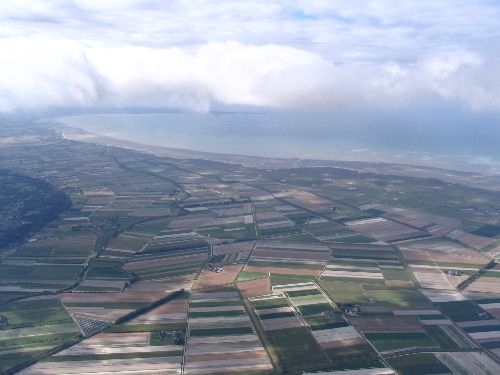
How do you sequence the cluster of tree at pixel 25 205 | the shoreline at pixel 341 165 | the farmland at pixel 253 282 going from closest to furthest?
the farmland at pixel 253 282, the cluster of tree at pixel 25 205, the shoreline at pixel 341 165

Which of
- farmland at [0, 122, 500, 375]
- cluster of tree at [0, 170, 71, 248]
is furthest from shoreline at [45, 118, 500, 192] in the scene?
cluster of tree at [0, 170, 71, 248]

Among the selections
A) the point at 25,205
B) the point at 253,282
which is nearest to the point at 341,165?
the point at 25,205

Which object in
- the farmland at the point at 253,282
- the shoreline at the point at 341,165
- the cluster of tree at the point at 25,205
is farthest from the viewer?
the shoreline at the point at 341,165

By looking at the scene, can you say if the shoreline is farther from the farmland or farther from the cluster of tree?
the cluster of tree

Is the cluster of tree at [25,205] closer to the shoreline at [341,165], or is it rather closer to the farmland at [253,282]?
the farmland at [253,282]

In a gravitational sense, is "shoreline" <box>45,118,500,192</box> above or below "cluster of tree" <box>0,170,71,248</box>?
above

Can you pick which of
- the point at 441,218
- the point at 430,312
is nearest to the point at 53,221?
the point at 430,312

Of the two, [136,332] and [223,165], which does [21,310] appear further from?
[223,165]

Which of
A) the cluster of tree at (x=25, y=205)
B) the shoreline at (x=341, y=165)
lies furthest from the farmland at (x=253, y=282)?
the shoreline at (x=341, y=165)

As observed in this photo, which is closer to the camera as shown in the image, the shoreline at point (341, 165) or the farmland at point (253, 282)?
the farmland at point (253, 282)
